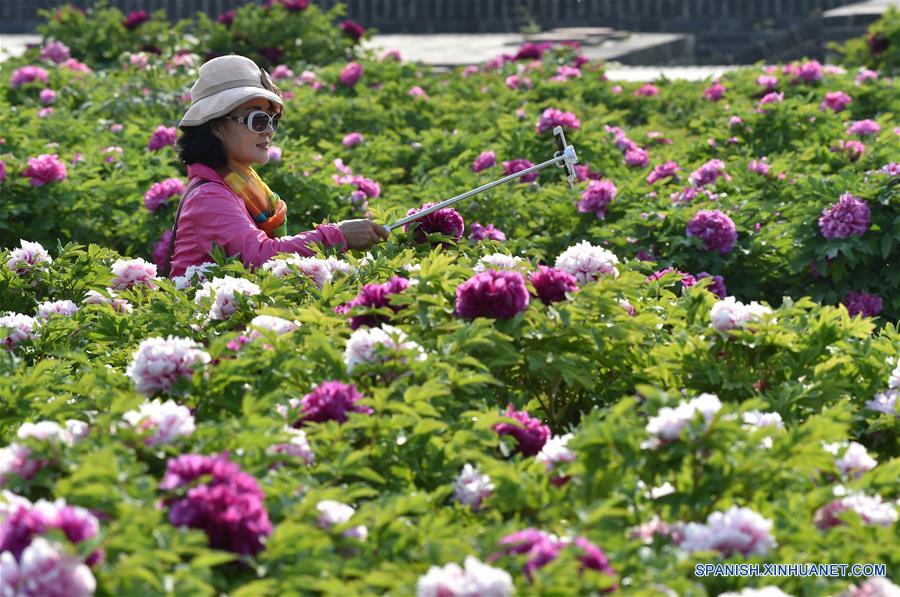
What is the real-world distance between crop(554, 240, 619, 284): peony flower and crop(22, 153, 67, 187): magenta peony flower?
3611mm

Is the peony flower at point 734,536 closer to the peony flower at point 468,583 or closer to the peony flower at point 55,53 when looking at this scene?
the peony flower at point 468,583

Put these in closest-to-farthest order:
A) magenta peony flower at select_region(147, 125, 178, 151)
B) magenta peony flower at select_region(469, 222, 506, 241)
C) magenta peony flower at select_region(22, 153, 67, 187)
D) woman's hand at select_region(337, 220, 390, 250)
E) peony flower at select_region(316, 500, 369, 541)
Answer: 1. peony flower at select_region(316, 500, 369, 541)
2. woman's hand at select_region(337, 220, 390, 250)
3. magenta peony flower at select_region(469, 222, 506, 241)
4. magenta peony flower at select_region(22, 153, 67, 187)
5. magenta peony flower at select_region(147, 125, 178, 151)

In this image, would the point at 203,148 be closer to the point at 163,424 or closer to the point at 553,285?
the point at 553,285

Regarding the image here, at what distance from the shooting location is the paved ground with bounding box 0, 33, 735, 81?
1473 cm

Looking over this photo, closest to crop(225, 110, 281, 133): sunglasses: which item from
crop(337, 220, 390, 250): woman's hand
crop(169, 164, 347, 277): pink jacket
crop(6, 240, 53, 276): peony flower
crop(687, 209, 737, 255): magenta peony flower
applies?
crop(169, 164, 347, 277): pink jacket

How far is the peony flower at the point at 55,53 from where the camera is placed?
1151cm

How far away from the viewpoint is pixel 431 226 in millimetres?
4715

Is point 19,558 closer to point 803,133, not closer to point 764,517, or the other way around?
point 764,517

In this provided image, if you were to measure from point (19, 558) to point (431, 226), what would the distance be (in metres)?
2.62

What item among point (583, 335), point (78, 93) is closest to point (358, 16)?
point (78, 93)

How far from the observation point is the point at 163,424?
109 inches

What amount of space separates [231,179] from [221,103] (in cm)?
28

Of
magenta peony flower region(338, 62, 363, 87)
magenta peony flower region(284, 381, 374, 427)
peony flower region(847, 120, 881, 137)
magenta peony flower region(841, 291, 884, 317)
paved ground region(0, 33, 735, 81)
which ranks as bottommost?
paved ground region(0, 33, 735, 81)

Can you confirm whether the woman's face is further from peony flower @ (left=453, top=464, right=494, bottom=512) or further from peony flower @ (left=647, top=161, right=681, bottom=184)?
peony flower @ (left=647, top=161, right=681, bottom=184)
